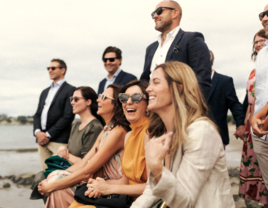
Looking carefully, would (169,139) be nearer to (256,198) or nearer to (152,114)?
(152,114)

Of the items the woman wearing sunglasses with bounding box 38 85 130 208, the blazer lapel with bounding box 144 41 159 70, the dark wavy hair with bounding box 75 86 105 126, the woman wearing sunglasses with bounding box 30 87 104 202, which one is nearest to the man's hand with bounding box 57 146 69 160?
the woman wearing sunglasses with bounding box 30 87 104 202

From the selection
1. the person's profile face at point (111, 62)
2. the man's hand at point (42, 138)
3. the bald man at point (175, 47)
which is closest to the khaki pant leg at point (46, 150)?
the man's hand at point (42, 138)

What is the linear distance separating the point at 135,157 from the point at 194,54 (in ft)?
4.25

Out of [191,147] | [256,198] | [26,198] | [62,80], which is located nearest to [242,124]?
[256,198]

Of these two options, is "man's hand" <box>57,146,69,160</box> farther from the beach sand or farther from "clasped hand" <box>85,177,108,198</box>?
the beach sand

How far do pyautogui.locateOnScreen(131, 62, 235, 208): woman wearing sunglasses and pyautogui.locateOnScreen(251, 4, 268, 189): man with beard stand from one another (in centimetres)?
110

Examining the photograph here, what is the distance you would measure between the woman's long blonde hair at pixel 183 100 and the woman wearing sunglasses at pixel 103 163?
1.17 metres

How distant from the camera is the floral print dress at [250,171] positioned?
4.00 meters

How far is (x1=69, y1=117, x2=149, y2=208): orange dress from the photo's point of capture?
2.50m

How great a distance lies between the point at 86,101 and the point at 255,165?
2.44 m

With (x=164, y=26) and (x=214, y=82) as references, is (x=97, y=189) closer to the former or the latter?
(x=164, y=26)

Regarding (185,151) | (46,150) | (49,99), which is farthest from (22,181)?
(185,151)

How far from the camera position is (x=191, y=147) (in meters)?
1.71

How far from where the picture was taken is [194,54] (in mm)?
3137
